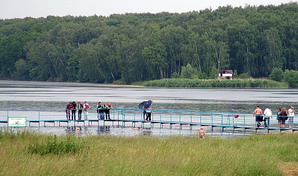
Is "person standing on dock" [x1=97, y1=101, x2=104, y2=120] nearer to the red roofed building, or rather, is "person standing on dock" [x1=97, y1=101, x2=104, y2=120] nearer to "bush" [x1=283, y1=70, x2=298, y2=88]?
"bush" [x1=283, y1=70, x2=298, y2=88]

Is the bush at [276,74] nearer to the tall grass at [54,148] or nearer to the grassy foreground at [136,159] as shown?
the grassy foreground at [136,159]

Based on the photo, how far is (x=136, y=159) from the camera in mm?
20984

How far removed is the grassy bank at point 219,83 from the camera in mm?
142438

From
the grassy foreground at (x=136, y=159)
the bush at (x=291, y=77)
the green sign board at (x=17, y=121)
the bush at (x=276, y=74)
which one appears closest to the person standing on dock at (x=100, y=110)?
the green sign board at (x=17, y=121)

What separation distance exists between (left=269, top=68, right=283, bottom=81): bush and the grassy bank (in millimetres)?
1659

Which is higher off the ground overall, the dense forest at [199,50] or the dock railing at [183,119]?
the dense forest at [199,50]

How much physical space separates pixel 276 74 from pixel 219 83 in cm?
1294

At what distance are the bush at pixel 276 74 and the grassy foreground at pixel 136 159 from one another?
118 metres

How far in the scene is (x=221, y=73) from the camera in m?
156

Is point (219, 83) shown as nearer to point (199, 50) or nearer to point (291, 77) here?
point (199, 50)

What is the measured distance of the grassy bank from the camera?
14244 centimetres

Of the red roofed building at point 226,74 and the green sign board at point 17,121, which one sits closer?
the green sign board at point 17,121

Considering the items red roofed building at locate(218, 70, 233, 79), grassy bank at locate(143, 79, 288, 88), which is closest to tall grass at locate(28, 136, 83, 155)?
grassy bank at locate(143, 79, 288, 88)

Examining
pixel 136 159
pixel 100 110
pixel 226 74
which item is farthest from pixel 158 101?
pixel 136 159
